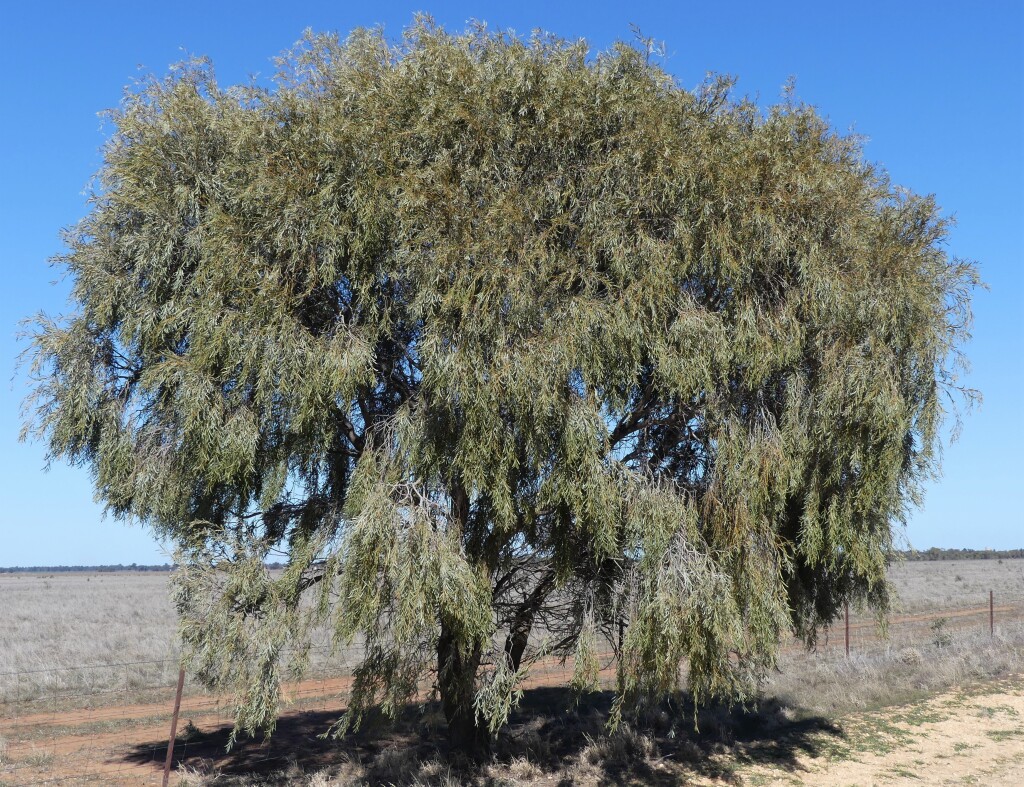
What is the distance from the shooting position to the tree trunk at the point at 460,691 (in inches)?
387

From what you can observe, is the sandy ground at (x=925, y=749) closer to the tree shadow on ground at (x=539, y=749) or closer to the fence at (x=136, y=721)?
the tree shadow on ground at (x=539, y=749)

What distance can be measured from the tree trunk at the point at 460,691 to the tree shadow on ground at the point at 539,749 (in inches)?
8.4

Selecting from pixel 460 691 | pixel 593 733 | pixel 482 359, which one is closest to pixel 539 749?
pixel 593 733

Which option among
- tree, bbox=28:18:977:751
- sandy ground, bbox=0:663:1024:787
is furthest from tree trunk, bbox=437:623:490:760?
sandy ground, bbox=0:663:1024:787

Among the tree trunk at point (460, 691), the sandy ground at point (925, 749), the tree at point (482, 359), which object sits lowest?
the sandy ground at point (925, 749)

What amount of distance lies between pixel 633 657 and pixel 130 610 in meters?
30.5

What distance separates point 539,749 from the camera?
484 inches

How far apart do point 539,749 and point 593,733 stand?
158cm

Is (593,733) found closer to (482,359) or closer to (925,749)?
(925,749)

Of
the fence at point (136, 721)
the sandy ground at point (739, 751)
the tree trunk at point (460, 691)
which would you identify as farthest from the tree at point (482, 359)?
the sandy ground at point (739, 751)

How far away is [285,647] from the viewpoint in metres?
9.20

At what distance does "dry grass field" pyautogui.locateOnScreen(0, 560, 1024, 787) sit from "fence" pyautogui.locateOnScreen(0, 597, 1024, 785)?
0.04 metres

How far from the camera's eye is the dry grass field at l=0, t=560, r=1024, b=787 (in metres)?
11.4

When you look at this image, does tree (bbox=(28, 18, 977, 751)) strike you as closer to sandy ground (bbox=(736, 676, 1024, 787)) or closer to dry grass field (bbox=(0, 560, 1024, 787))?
dry grass field (bbox=(0, 560, 1024, 787))
